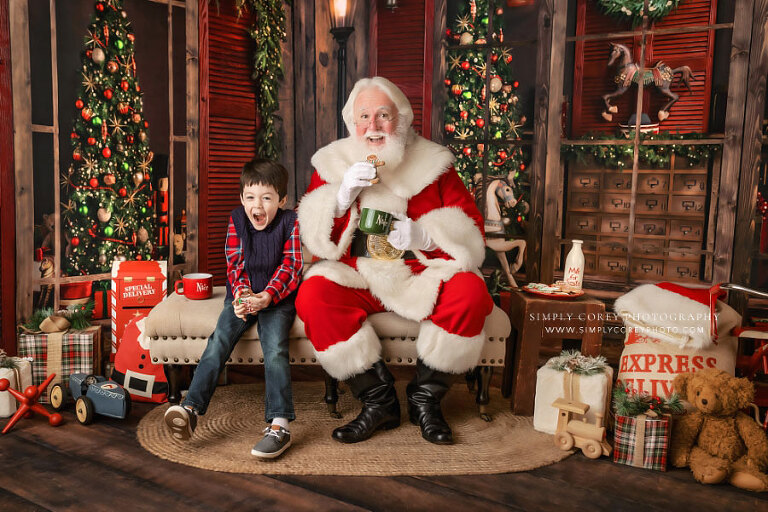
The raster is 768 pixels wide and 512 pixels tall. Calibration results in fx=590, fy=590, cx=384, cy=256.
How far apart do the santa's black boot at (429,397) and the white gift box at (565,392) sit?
36cm

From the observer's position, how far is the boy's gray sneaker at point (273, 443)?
2.03 meters

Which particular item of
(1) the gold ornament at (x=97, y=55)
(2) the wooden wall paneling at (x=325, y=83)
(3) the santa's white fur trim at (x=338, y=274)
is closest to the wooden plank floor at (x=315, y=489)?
(3) the santa's white fur trim at (x=338, y=274)

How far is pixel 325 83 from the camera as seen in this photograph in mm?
4188

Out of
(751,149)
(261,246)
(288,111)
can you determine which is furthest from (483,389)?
(288,111)

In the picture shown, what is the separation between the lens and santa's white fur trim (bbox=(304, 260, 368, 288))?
239 cm

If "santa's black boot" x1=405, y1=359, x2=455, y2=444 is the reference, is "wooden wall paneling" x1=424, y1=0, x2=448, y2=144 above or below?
above

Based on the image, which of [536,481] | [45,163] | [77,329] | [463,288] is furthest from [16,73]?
[536,481]

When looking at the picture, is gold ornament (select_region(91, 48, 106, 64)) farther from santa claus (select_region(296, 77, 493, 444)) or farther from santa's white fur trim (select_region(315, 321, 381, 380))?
santa's white fur trim (select_region(315, 321, 381, 380))

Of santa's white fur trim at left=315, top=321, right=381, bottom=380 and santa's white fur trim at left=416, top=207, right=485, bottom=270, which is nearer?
santa's white fur trim at left=315, top=321, right=381, bottom=380

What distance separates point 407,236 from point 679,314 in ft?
3.65

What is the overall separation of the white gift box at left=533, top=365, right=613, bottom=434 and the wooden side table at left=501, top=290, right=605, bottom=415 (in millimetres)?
114

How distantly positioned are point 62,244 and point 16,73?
2.79 ft

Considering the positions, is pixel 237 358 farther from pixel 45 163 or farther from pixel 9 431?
pixel 45 163

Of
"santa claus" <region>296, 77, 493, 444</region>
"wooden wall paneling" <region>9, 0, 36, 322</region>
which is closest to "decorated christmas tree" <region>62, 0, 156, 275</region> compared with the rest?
"wooden wall paneling" <region>9, 0, 36, 322</region>
